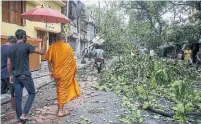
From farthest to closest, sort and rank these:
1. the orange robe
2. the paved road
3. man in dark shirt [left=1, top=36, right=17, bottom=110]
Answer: man in dark shirt [left=1, top=36, right=17, bottom=110]
the orange robe
the paved road

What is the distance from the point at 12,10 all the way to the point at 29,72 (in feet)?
37.3

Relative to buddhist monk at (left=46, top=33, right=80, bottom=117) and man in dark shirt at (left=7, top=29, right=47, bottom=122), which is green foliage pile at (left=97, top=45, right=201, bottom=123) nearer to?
buddhist monk at (left=46, top=33, right=80, bottom=117)

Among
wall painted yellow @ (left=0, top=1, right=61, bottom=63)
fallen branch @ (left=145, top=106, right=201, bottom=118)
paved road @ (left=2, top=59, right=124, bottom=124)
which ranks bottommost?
paved road @ (left=2, top=59, right=124, bottom=124)

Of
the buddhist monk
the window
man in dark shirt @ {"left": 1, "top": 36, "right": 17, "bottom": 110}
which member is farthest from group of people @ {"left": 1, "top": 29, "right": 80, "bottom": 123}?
the window

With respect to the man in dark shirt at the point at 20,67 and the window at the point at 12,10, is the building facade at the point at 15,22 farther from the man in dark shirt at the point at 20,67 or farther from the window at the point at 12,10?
the man in dark shirt at the point at 20,67

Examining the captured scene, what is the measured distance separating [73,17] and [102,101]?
3078 cm

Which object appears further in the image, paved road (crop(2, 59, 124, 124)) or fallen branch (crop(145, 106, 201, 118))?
fallen branch (crop(145, 106, 201, 118))

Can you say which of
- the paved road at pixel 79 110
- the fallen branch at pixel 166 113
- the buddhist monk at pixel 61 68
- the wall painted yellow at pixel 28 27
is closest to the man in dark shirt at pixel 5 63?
the paved road at pixel 79 110

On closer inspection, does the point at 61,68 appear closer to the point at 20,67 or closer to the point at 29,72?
the point at 29,72

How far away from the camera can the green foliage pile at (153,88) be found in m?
5.87

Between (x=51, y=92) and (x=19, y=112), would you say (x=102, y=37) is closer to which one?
(x=51, y=92)

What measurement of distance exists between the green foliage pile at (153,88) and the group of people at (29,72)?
1329 mm

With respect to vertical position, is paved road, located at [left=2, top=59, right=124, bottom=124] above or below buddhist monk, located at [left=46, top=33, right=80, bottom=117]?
below

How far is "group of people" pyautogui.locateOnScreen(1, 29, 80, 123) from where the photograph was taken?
230 inches
